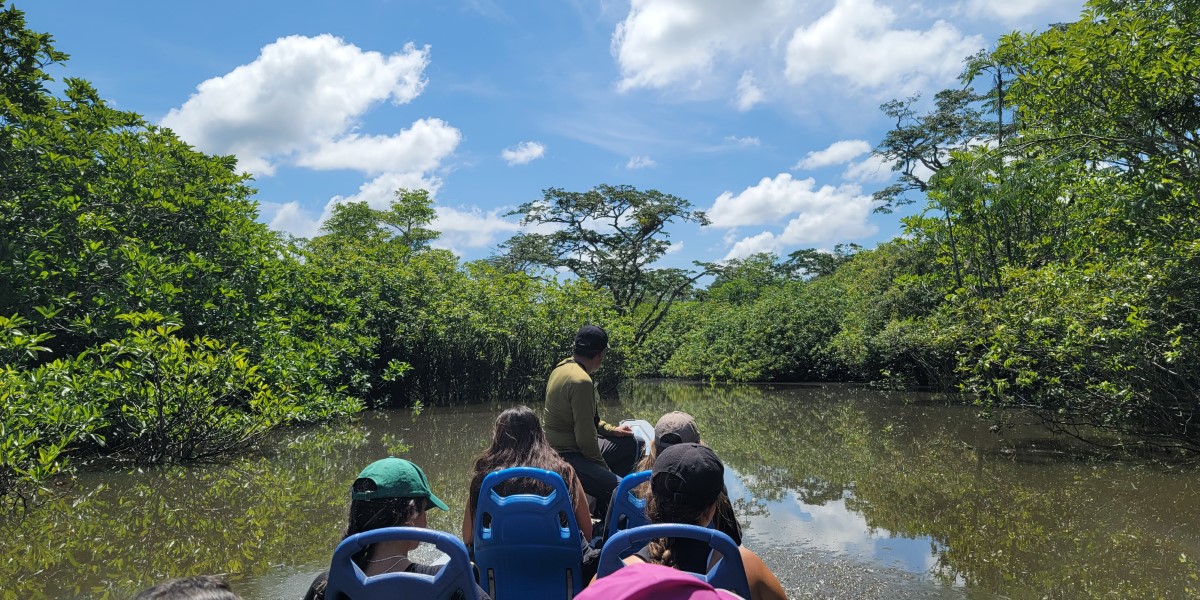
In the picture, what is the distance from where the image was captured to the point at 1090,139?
328 inches

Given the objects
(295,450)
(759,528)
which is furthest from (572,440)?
(295,450)

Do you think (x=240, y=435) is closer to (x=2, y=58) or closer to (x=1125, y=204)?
(x=2, y=58)

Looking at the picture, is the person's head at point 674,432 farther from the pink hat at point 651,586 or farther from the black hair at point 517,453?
the pink hat at point 651,586

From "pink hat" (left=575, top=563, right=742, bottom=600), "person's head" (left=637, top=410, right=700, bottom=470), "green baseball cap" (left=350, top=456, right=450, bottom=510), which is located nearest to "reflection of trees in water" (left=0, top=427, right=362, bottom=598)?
"person's head" (left=637, top=410, right=700, bottom=470)

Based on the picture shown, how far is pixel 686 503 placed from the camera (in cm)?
212

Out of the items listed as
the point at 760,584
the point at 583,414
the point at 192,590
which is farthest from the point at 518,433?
the point at 192,590

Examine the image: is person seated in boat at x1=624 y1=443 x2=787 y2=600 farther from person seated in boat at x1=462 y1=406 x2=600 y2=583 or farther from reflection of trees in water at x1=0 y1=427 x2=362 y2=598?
reflection of trees in water at x1=0 y1=427 x2=362 y2=598

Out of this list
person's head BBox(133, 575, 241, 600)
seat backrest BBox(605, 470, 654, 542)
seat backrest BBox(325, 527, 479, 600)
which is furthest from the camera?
seat backrest BBox(605, 470, 654, 542)

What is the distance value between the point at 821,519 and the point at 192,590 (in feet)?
20.2

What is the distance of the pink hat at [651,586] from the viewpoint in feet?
2.80

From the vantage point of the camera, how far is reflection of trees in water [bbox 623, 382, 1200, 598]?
4902 millimetres

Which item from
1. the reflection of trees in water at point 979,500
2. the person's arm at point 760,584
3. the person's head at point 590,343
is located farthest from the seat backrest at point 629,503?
the reflection of trees in water at point 979,500

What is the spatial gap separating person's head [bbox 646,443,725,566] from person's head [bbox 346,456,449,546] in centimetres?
75

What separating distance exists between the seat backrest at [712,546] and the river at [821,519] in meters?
3.20
